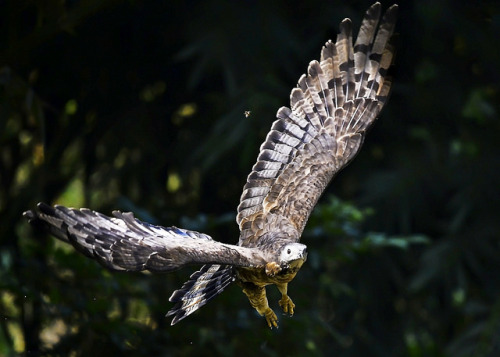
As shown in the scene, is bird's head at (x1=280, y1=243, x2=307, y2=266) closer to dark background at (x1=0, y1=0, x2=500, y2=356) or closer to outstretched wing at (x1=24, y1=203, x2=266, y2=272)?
outstretched wing at (x1=24, y1=203, x2=266, y2=272)

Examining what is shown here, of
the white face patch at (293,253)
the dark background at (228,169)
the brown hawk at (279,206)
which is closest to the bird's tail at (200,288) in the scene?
the brown hawk at (279,206)

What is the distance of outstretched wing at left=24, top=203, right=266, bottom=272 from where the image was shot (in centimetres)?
381

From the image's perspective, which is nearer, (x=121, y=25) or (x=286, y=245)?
(x=286, y=245)

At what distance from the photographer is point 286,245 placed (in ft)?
13.2

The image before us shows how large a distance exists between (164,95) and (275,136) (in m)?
4.05

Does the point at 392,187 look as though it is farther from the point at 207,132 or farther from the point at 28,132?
the point at 28,132

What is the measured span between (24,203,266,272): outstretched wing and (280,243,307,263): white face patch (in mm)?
96

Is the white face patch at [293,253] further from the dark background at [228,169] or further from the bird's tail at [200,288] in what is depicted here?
the dark background at [228,169]

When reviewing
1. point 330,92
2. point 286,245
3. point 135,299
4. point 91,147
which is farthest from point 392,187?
point 286,245

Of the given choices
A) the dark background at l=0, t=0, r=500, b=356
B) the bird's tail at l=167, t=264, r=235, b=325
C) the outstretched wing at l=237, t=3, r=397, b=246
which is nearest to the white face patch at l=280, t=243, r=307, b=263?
the bird's tail at l=167, t=264, r=235, b=325

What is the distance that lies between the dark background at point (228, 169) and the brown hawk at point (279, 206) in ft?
4.94

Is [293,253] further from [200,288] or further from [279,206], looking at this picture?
[279,206]

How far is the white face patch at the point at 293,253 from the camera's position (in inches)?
154

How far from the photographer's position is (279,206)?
478 cm
